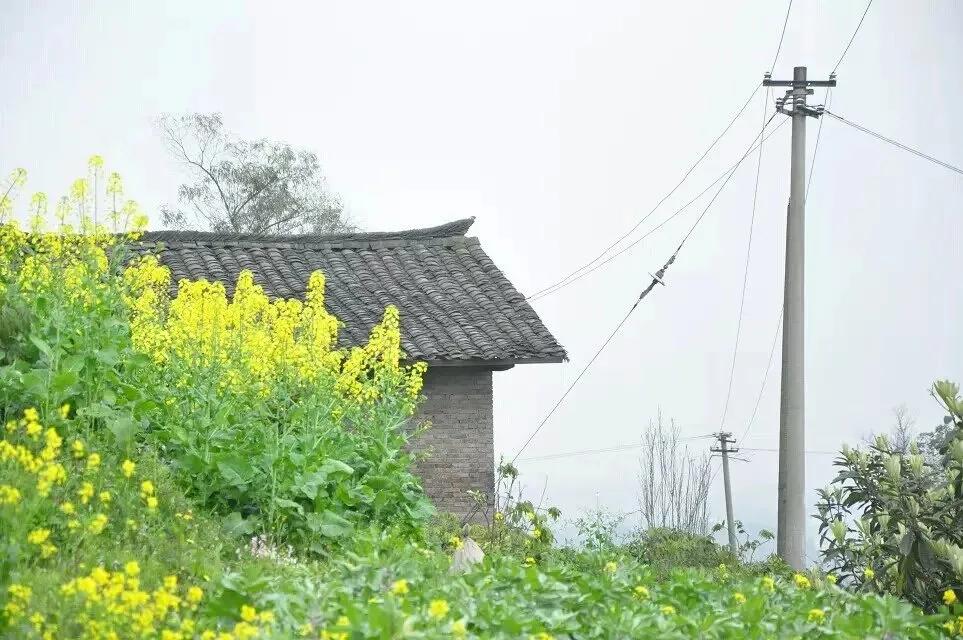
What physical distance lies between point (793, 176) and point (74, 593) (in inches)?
423

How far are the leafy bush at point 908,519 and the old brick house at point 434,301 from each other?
648 centimetres

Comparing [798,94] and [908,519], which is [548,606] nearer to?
[908,519]

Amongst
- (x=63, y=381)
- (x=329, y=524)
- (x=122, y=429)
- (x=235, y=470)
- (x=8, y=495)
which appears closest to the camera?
(x=8, y=495)

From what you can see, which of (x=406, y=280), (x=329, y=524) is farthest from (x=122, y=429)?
(x=406, y=280)

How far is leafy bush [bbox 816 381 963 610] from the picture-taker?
8.13 m

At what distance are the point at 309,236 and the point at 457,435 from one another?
4.93 metres

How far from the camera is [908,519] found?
327 inches

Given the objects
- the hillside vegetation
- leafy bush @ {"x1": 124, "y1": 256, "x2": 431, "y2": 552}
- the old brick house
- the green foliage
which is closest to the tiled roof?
the old brick house

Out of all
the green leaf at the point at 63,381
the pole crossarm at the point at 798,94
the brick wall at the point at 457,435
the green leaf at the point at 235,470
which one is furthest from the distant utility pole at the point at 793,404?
the green leaf at the point at 63,381

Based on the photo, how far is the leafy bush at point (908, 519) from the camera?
→ 813 cm

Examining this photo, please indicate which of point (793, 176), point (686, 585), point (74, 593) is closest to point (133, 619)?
point (74, 593)

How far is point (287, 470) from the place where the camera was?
852 centimetres

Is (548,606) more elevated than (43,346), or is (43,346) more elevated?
(43,346)

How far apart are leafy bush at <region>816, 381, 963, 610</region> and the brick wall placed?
7.15m
